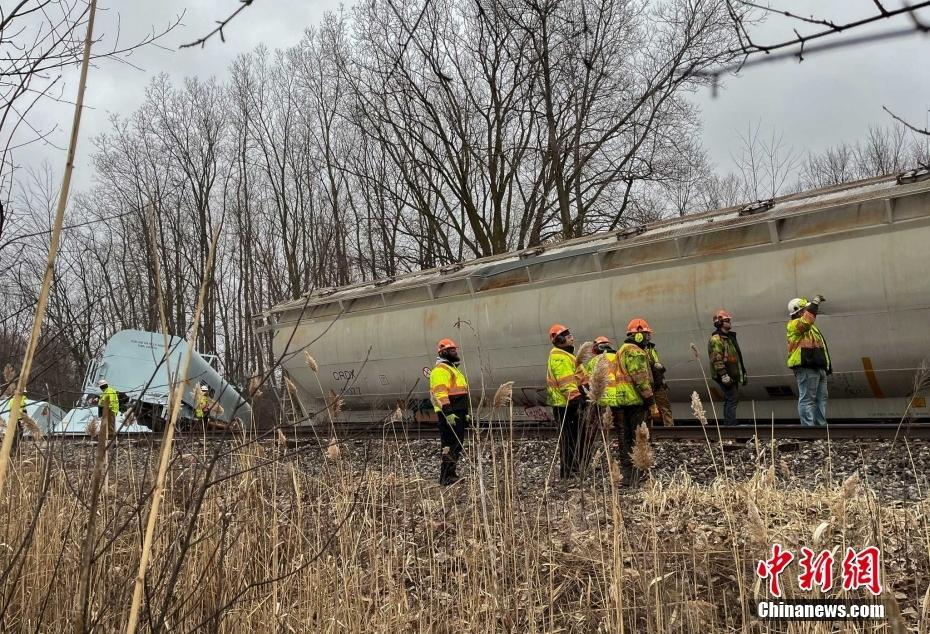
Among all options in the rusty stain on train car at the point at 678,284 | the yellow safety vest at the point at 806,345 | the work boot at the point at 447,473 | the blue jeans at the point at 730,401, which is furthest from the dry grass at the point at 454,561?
the rusty stain on train car at the point at 678,284

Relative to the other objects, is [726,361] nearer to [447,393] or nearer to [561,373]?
[561,373]

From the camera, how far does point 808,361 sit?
28.7 ft

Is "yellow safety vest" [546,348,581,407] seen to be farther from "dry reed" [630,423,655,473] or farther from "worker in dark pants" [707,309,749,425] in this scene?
"dry reed" [630,423,655,473]

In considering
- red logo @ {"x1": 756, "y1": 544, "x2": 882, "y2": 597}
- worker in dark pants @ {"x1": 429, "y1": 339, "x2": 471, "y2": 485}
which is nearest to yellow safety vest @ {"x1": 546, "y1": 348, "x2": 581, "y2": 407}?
worker in dark pants @ {"x1": 429, "y1": 339, "x2": 471, "y2": 485}

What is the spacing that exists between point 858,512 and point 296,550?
305 cm

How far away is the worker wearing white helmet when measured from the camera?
872 centimetres

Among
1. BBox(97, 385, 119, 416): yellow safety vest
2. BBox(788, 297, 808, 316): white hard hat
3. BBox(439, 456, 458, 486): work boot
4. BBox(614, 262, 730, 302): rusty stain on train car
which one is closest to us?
BBox(97, 385, 119, 416): yellow safety vest

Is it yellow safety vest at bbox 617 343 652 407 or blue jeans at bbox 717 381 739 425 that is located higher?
yellow safety vest at bbox 617 343 652 407

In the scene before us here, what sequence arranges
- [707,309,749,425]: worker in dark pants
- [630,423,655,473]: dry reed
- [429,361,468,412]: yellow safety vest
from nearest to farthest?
[630,423,655,473]: dry reed, [429,361,468,412]: yellow safety vest, [707,309,749,425]: worker in dark pants

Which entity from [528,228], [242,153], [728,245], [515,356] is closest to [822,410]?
[728,245]

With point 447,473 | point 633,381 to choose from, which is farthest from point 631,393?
point 447,473

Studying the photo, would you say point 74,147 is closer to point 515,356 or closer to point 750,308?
point 750,308

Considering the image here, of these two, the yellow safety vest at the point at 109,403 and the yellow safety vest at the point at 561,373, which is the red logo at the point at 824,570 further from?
the yellow safety vest at the point at 561,373

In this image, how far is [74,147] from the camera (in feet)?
5.49
